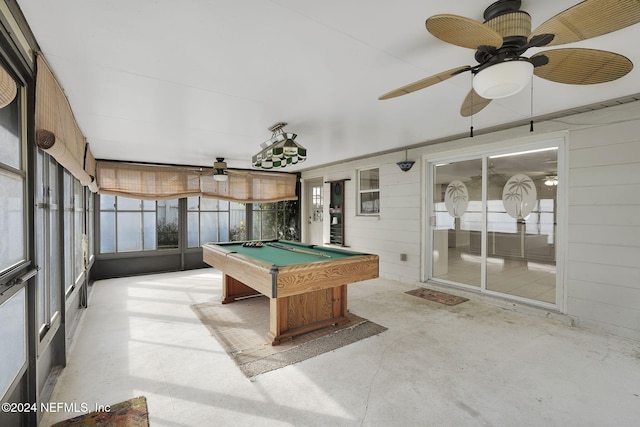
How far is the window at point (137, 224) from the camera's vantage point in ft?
18.9

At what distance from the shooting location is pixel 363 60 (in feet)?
6.68

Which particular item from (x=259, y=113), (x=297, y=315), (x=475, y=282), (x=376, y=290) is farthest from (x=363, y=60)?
(x=475, y=282)

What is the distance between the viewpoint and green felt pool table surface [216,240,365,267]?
3.15 meters

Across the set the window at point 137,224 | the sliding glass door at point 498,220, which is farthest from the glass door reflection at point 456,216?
the window at point 137,224

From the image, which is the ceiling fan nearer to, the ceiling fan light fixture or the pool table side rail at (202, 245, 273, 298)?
the ceiling fan light fixture

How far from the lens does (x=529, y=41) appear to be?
142 centimetres

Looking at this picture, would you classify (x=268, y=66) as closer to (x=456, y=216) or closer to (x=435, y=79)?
(x=435, y=79)

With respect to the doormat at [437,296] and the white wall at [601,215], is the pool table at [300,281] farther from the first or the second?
the white wall at [601,215]

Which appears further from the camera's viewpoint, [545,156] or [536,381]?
[545,156]

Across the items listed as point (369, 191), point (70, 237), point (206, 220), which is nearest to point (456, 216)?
point (369, 191)

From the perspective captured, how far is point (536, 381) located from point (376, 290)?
2.53 m

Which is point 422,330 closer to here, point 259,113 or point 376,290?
point 376,290

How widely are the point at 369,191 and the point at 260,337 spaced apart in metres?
3.70

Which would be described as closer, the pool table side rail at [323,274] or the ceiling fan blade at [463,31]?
the ceiling fan blade at [463,31]
